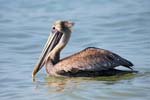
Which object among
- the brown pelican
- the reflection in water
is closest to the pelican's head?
the brown pelican

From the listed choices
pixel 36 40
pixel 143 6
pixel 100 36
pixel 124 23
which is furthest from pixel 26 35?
pixel 143 6

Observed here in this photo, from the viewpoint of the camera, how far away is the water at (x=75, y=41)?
1006 cm

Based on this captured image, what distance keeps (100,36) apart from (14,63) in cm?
356

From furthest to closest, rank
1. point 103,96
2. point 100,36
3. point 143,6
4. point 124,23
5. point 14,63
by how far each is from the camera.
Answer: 1. point 143,6
2. point 124,23
3. point 100,36
4. point 14,63
5. point 103,96

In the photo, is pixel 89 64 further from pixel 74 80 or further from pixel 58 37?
pixel 58 37

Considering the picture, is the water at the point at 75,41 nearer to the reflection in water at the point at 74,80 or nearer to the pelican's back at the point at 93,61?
the reflection in water at the point at 74,80

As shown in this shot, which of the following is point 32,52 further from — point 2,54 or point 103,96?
point 103,96

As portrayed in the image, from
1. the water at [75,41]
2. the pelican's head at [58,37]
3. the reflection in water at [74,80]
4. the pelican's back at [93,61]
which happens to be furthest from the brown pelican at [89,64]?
the pelican's head at [58,37]

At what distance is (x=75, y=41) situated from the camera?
14906 mm

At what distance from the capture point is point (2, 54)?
13.3 m

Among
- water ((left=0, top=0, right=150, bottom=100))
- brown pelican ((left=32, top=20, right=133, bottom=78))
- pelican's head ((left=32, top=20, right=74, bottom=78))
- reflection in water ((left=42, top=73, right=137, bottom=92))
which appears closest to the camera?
water ((left=0, top=0, right=150, bottom=100))

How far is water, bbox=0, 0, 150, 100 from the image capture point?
33.0 feet

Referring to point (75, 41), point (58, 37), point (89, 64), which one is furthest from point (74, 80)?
point (75, 41)

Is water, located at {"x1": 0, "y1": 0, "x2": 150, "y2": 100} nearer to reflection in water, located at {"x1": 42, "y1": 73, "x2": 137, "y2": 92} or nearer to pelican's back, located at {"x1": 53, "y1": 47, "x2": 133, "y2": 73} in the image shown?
reflection in water, located at {"x1": 42, "y1": 73, "x2": 137, "y2": 92}
